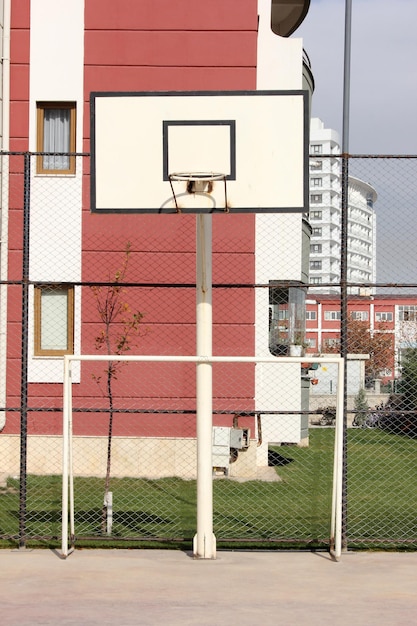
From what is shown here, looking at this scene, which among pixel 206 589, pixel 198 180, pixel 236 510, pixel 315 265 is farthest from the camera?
pixel 315 265

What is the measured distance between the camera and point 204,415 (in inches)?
428

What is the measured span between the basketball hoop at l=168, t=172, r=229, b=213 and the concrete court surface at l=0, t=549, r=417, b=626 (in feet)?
11.5

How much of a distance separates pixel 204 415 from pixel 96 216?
26.5 ft

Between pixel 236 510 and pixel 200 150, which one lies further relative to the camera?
pixel 236 510

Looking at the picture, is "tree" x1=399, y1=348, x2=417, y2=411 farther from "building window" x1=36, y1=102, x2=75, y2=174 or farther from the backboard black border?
the backboard black border

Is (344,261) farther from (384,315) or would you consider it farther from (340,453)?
(384,315)

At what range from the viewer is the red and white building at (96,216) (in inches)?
698

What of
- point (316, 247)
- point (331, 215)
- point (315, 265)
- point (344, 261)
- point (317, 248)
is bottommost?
point (344, 261)

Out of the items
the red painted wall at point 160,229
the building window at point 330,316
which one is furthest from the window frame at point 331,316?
the red painted wall at point 160,229

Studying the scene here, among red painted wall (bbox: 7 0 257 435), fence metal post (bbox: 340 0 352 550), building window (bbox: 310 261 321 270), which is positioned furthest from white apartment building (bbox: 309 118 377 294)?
fence metal post (bbox: 340 0 352 550)

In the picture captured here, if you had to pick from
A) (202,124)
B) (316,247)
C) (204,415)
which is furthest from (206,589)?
(316,247)

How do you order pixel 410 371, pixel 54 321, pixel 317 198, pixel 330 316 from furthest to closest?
pixel 317 198, pixel 330 316, pixel 410 371, pixel 54 321

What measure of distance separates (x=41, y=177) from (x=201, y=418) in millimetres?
8324

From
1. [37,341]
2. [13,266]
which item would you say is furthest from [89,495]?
[13,266]
